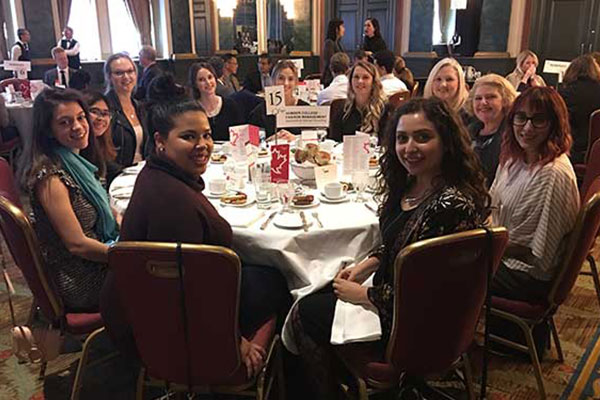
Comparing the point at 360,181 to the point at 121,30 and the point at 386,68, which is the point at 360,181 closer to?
the point at 386,68

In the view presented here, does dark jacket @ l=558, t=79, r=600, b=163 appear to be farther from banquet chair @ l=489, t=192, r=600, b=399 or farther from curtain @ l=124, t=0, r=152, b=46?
curtain @ l=124, t=0, r=152, b=46

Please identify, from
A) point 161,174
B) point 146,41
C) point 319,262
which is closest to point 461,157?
point 319,262

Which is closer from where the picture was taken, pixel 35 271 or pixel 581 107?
pixel 35 271

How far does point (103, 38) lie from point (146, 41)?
734 millimetres

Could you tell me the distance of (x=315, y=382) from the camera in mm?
2027

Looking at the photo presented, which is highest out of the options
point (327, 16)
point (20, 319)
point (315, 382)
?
point (327, 16)

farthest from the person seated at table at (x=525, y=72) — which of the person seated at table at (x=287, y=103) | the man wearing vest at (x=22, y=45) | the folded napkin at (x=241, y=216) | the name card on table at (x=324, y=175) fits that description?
the man wearing vest at (x=22, y=45)

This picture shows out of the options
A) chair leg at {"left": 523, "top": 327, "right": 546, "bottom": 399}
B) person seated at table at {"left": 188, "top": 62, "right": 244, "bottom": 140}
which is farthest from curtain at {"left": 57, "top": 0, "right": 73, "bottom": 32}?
chair leg at {"left": 523, "top": 327, "right": 546, "bottom": 399}

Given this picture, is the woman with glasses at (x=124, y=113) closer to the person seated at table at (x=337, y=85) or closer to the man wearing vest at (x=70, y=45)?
the person seated at table at (x=337, y=85)

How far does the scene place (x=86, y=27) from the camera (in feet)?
31.0

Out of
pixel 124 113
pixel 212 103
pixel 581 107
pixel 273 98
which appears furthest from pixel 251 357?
pixel 581 107

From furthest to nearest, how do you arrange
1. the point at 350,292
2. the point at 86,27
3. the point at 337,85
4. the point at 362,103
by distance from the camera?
the point at 86,27 < the point at 337,85 < the point at 362,103 < the point at 350,292

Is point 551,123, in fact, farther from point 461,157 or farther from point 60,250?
point 60,250

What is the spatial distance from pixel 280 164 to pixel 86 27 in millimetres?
8475
